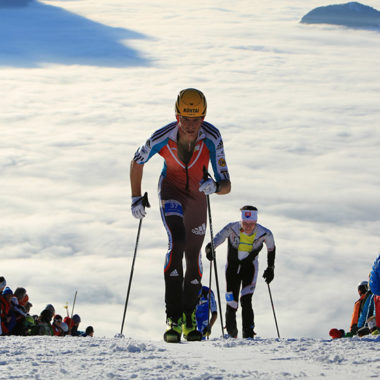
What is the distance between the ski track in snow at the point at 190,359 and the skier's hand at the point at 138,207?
4.87 feet

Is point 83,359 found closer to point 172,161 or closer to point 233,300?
point 172,161

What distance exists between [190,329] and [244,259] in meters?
2.52

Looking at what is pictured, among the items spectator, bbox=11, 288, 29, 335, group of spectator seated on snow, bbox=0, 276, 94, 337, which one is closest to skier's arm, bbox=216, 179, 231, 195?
group of spectator seated on snow, bbox=0, 276, 94, 337

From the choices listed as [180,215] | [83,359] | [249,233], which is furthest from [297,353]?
[249,233]

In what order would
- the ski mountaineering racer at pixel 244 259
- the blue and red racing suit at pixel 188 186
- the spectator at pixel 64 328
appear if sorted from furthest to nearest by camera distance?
1. the spectator at pixel 64 328
2. the ski mountaineering racer at pixel 244 259
3. the blue and red racing suit at pixel 188 186

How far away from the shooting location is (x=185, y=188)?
27.7 ft

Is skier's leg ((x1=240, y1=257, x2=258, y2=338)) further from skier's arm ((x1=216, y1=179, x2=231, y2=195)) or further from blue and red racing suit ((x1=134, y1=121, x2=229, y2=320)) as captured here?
skier's arm ((x1=216, y1=179, x2=231, y2=195))

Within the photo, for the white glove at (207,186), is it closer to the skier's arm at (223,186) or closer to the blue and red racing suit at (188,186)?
the skier's arm at (223,186)

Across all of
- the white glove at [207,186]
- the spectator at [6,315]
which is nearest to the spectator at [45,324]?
the spectator at [6,315]

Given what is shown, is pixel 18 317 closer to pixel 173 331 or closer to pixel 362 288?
pixel 173 331

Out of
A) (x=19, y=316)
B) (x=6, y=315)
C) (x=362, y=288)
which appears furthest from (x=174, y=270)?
(x=362, y=288)

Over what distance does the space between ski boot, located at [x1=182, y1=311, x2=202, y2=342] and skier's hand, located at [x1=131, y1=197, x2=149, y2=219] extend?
1291 millimetres

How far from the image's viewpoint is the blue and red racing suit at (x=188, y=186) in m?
8.34

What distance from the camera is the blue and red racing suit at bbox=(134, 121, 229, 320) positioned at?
8.34 m
